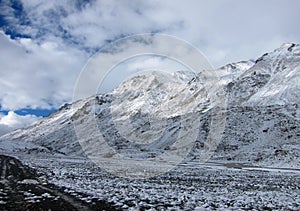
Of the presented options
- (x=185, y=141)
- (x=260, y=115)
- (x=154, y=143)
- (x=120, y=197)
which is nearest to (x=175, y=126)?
(x=154, y=143)

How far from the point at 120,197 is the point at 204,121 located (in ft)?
402

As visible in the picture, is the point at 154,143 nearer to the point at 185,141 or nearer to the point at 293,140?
the point at 185,141

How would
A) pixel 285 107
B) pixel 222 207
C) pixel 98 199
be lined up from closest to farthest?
pixel 222 207 < pixel 98 199 < pixel 285 107

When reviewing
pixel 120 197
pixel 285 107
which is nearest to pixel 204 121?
pixel 285 107

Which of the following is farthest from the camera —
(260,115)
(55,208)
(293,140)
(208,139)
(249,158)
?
(260,115)

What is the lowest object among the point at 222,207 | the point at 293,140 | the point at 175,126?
the point at 222,207

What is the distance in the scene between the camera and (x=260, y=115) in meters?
125

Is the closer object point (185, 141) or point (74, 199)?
point (74, 199)

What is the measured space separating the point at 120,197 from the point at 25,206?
17.0 feet

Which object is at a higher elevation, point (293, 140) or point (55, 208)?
point (293, 140)

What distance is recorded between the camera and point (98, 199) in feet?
55.3

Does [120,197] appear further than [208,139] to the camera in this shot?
No

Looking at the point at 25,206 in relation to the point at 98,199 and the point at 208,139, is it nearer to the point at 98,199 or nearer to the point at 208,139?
the point at 98,199

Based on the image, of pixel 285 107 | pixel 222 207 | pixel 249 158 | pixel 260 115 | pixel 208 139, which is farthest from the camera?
pixel 285 107
